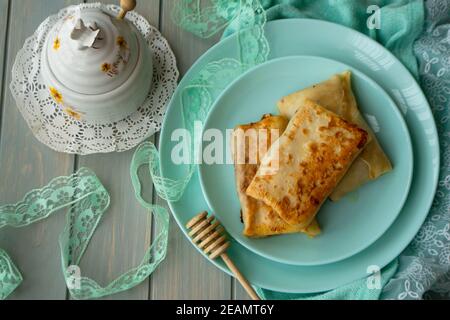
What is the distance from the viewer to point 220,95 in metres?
1.04

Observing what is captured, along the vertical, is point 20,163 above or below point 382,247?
above

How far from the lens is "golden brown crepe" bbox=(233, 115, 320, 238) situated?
97 cm

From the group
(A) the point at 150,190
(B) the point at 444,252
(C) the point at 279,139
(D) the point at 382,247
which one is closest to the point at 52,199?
(A) the point at 150,190

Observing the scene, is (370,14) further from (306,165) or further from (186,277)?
(186,277)

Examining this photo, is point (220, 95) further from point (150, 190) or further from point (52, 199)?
point (52, 199)

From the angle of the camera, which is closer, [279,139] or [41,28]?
[279,139]

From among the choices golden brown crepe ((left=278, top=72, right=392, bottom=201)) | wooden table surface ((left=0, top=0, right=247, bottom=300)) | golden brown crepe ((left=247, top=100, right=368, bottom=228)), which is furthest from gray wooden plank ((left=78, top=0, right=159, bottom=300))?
golden brown crepe ((left=278, top=72, right=392, bottom=201))

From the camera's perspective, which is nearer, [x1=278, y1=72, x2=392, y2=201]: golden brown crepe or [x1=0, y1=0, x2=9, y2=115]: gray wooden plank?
[x1=278, y1=72, x2=392, y2=201]: golden brown crepe

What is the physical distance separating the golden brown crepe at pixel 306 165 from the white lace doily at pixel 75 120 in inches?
9.9

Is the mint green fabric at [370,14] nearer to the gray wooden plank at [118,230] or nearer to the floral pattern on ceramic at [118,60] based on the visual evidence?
the floral pattern on ceramic at [118,60]

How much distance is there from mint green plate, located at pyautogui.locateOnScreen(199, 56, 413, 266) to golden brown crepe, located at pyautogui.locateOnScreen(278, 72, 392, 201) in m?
0.03

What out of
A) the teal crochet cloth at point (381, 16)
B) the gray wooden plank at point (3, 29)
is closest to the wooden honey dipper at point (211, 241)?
the teal crochet cloth at point (381, 16)

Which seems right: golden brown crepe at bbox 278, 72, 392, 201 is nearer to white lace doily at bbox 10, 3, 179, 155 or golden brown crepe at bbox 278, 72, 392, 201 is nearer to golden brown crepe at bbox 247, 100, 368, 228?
golden brown crepe at bbox 247, 100, 368, 228

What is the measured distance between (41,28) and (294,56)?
505 millimetres
